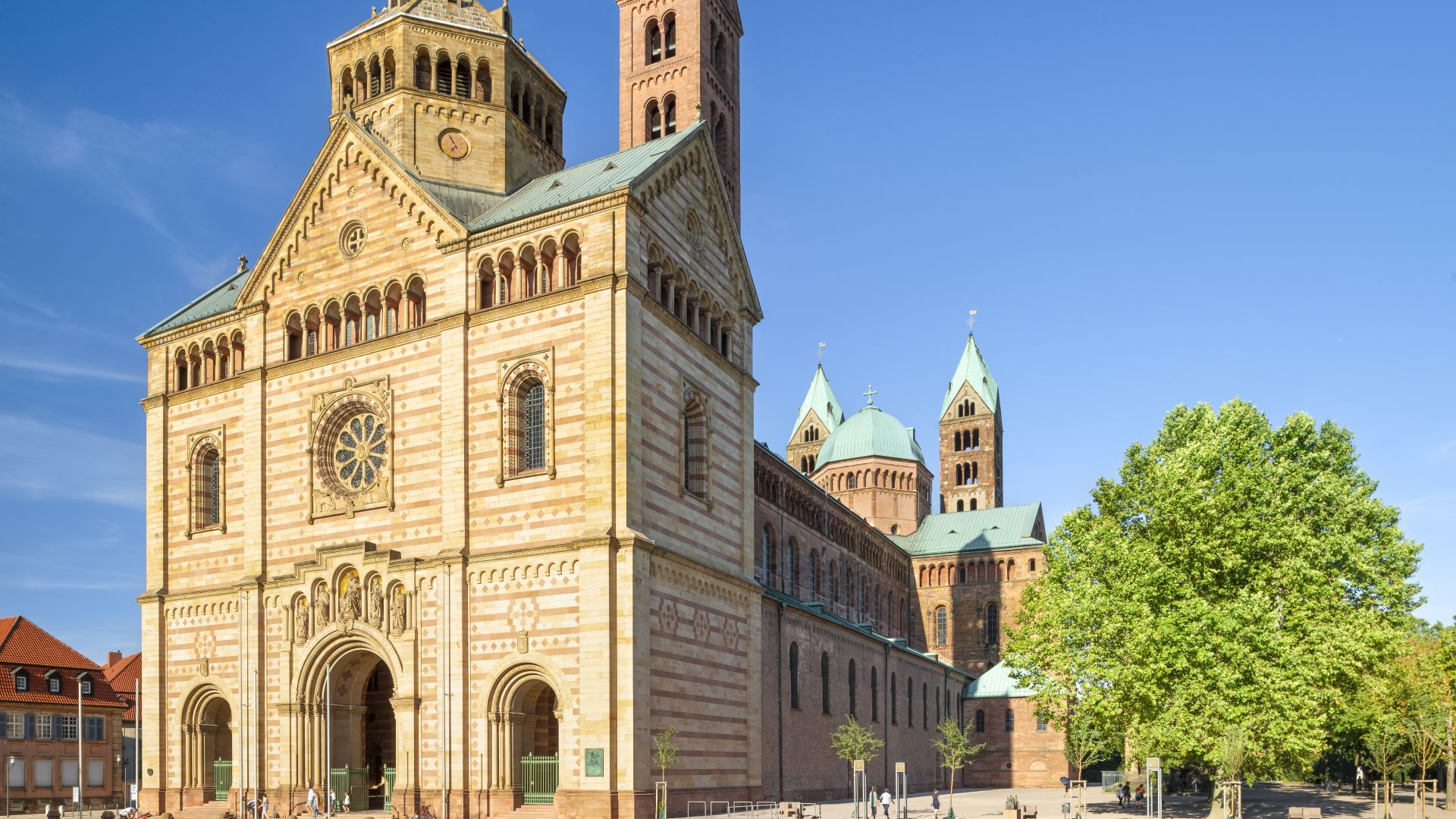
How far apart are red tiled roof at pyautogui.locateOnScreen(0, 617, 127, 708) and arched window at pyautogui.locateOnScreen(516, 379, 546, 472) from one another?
30940 mm

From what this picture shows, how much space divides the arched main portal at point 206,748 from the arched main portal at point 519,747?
12.3 m

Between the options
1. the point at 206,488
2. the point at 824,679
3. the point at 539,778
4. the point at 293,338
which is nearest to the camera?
the point at 539,778

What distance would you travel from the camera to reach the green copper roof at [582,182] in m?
39.3

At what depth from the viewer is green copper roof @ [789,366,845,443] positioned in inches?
4663

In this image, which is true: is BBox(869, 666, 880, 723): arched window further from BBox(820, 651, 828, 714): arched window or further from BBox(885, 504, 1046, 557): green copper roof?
BBox(885, 504, 1046, 557): green copper roof

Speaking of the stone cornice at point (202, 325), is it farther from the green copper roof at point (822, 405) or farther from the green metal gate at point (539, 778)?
the green copper roof at point (822, 405)

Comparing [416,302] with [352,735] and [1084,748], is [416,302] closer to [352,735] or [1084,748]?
[352,735]

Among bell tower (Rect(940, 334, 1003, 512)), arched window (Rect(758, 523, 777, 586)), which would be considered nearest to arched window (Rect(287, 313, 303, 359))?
arched window (Rect(758, 523, 777, 586))

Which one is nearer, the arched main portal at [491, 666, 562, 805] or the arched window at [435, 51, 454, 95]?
the arched main portal at [491, 666, 562, 805]

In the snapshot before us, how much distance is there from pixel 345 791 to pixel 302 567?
23.8ft

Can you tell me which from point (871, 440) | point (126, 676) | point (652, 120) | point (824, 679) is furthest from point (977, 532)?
point (126, 676)

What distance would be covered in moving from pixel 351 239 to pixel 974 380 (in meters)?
80.8

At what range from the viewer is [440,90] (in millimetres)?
46594

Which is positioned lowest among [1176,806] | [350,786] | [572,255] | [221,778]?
[1176,806]
